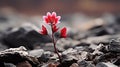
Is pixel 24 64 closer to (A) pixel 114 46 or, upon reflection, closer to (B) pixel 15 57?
(B) pixel 15 57

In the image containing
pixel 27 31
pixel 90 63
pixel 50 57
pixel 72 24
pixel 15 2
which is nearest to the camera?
pixel 90 63

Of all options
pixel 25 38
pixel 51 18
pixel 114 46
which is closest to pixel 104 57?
pixel 114 46

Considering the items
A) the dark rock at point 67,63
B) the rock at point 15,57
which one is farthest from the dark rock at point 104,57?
the rock at point 15,57

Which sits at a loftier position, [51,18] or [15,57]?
[51,18]

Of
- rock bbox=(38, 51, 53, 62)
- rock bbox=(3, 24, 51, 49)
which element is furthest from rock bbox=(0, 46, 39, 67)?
rock bbox=(3, 24, 51, 49)

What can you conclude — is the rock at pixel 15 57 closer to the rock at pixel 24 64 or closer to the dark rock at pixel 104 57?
the rock at pixel 24 64

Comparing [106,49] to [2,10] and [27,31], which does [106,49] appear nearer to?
[27,31]

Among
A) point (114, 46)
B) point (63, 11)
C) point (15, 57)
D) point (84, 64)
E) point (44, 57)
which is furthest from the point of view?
point (63, 11)

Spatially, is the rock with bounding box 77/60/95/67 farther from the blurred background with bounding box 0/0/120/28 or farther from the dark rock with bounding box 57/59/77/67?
the blurred background with bounding box 0/0/120/28

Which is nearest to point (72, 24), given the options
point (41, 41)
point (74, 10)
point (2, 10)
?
point (74, 10)
